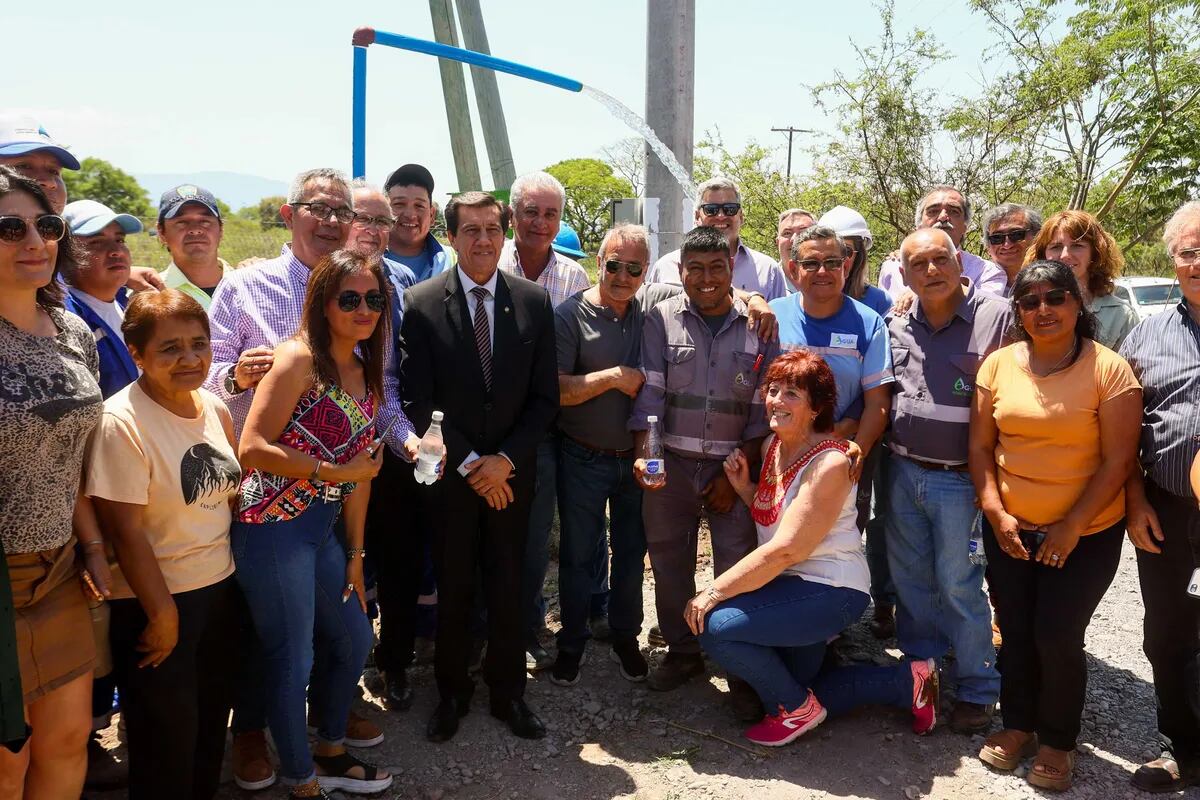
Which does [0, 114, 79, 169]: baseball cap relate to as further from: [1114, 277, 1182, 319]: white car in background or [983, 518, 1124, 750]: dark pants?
[1114, 277, 1182, 319]: white car in background

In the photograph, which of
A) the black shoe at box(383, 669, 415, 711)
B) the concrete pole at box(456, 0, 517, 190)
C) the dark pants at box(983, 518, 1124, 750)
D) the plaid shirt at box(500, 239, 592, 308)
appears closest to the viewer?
the dark pants at box(983, 518, 1124, 750)

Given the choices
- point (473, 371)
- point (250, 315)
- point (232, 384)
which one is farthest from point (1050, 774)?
point (250, 315)

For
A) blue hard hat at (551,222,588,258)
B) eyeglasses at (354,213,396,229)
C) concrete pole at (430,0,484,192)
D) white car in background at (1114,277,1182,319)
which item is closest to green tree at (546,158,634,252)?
white car in background at (1114,277,1182,319)

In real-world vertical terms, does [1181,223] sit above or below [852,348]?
above

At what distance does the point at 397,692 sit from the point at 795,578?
2073 mm

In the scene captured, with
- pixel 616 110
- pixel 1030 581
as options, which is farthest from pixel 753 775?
pixel 616 110

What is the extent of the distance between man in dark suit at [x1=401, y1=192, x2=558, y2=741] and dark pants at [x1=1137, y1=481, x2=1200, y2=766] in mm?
2734

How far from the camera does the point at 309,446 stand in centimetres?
341

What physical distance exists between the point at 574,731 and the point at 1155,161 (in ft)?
38.3

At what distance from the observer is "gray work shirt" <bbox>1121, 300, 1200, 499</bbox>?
3.60 metres

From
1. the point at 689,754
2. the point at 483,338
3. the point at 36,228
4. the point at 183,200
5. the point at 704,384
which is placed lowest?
the point at 689,754

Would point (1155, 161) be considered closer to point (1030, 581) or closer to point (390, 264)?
point (1030, 581)

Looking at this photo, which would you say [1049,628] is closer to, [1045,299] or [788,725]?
[788,725]

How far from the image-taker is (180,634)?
3094 mm
